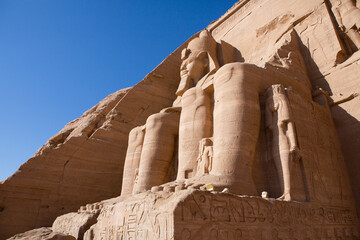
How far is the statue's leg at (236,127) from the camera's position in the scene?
3535 mm

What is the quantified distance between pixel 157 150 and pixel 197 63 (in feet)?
9.68

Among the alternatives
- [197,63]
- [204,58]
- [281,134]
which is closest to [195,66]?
[197,63]

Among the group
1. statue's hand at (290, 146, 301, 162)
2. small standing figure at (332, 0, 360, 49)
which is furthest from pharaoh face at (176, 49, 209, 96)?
statue's hand at (290, 146, 301, 162)

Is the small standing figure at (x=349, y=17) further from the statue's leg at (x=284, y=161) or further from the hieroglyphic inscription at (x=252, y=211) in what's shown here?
the hieroglyphic inscription at (x=252, y=211)

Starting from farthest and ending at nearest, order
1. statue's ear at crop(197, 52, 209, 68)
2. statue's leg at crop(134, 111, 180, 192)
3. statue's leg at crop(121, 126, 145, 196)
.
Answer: statue's ear at crop(197, 52, 209, 68) < statue's leg at crop(121, 126, 145, 196) < statue's leg at crop(134, 111, 180, 192)

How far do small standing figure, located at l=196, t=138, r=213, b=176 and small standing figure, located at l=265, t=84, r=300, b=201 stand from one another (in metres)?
0.86

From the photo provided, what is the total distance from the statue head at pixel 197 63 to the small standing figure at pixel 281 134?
118 inches

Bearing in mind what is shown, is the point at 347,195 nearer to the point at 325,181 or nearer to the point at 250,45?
the point at 325,181

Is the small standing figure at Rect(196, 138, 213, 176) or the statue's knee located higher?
the statue's knee

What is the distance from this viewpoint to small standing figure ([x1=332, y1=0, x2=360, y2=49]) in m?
6.02

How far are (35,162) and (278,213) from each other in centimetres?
563

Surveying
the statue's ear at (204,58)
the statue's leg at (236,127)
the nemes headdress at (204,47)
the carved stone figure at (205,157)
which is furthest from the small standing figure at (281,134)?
the nemes headdress at (204,47)

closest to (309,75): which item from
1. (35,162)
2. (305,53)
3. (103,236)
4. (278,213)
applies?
(305,53)

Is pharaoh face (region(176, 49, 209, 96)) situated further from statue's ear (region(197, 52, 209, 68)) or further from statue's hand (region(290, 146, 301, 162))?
statue's hand (region(290, 146, 301, 162))
